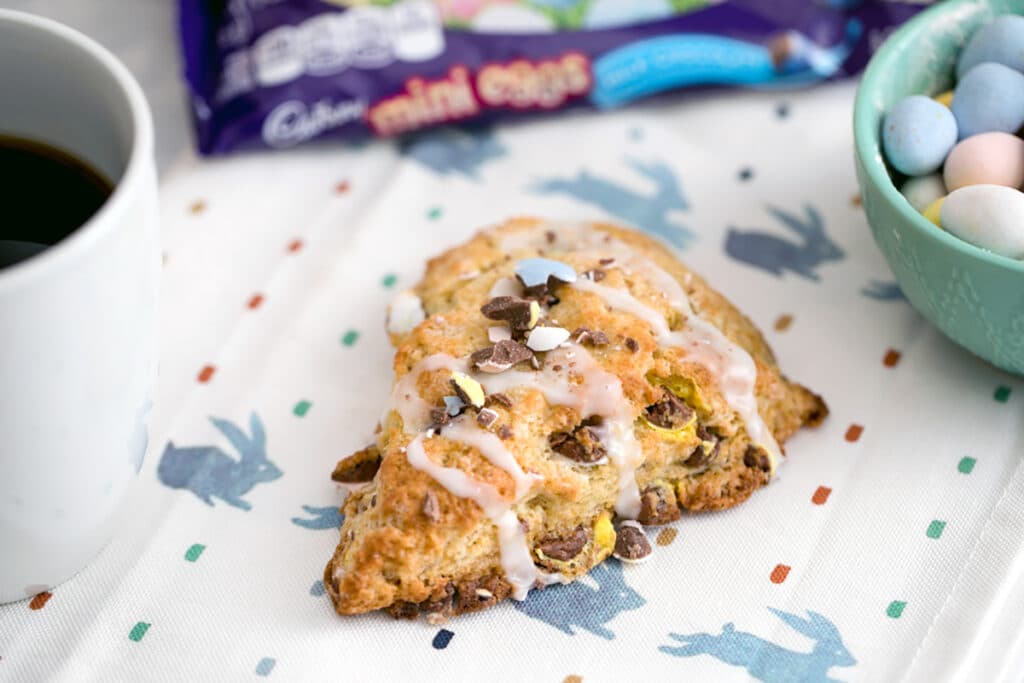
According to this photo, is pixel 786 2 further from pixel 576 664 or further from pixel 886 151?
pixel 576 664

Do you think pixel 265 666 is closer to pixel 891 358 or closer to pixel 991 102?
pixel 891 358

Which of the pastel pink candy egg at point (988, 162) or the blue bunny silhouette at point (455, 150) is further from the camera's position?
the blue bunny silhouette at point (455, 150)

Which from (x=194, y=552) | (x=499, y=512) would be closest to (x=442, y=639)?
(x=499, y=512)

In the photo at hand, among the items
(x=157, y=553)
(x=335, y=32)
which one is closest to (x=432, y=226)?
(x=335, y=32)

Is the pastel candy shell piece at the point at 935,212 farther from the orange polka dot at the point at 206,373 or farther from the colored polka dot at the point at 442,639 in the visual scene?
the orange polka dot at the point at 206,373

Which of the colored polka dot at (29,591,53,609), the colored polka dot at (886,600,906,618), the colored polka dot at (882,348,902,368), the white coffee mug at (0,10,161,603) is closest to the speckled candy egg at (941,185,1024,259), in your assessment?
the colored polka dot at (882,348,902,368)

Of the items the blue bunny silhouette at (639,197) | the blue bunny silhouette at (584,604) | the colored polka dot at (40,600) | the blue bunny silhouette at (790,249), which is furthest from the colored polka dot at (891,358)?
the colored polka dot at (40,600)
